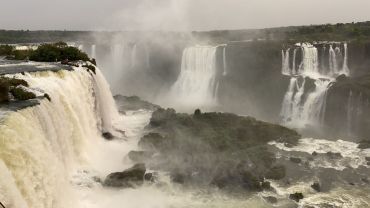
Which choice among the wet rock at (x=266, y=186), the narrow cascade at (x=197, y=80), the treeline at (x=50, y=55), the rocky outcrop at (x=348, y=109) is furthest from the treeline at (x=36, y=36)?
the wet rock at (x=266, y=186)

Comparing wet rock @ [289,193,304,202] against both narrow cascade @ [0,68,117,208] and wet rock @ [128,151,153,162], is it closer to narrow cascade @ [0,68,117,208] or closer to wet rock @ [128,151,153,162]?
wet rock @ [128,151,153,162]

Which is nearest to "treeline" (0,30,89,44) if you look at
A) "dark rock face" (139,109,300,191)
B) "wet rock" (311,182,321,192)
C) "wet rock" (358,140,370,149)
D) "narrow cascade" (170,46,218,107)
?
"narrow cascade" (170,46,218,107)

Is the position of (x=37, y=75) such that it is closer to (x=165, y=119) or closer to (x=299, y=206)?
(x=165, y=119)

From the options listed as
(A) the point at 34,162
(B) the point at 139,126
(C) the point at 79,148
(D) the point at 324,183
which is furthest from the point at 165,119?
(A) the point at 34,162

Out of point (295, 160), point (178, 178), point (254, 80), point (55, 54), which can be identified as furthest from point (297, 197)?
point (254, 80)

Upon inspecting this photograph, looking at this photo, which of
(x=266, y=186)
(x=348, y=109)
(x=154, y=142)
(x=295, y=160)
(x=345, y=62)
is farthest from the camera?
(x=345, y=62)

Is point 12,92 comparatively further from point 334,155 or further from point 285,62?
point 285,62
